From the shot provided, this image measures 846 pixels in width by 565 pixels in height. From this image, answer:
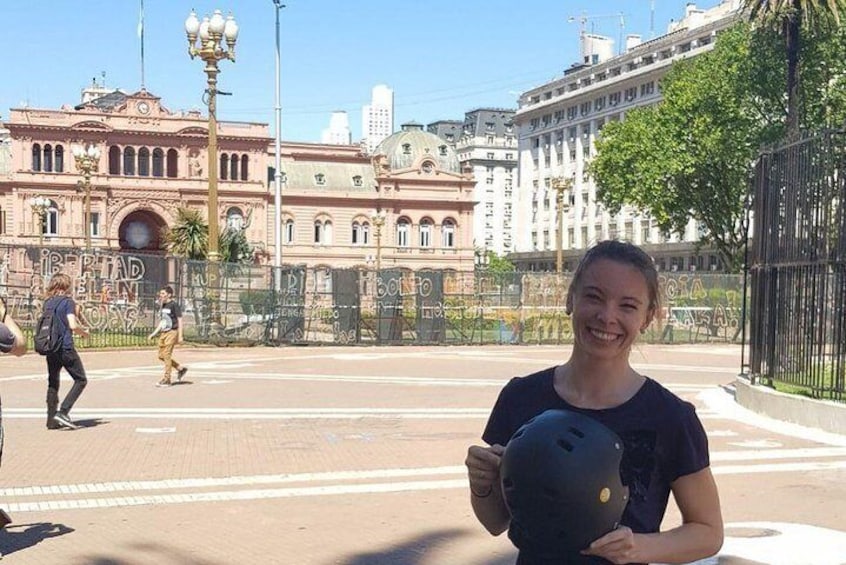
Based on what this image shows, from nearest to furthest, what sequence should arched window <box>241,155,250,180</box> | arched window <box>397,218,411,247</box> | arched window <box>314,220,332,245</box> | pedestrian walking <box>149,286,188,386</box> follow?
pedestrian walking <box>149,286,188,386</box>, arched window <box>241,155,250,180</box>, arched window <box>314,220,332,245</box>, arched window <box>397,218,411,247</box>

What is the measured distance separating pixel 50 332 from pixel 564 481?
34.8ft

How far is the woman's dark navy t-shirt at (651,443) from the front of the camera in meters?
2.65

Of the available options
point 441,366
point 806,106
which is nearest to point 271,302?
point 441,366

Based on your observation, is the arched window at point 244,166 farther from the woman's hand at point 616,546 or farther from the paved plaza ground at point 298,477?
the woman's hand at point 616,546

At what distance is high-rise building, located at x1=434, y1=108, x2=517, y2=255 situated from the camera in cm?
14300

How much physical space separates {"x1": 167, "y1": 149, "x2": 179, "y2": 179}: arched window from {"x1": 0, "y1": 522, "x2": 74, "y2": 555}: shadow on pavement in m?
69.0

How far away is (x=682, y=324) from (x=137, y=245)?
4916cm

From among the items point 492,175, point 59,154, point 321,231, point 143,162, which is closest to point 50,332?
point 59,154

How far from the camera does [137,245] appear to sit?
74062 mm

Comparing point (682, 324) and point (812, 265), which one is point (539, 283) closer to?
point (682, 324)

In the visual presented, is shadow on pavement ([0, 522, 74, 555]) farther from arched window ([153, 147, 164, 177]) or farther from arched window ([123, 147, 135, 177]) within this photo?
arched window ([153, 147, 164, 177])

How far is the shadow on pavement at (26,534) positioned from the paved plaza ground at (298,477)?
0.01m

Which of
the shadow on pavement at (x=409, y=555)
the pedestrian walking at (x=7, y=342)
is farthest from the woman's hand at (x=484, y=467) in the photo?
the pedestrian walking at (x=7, y=342)

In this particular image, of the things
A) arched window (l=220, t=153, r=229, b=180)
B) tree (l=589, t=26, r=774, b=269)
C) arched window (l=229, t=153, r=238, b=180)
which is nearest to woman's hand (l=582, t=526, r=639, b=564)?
tree (l=589, t=26, r=774, b=269)
